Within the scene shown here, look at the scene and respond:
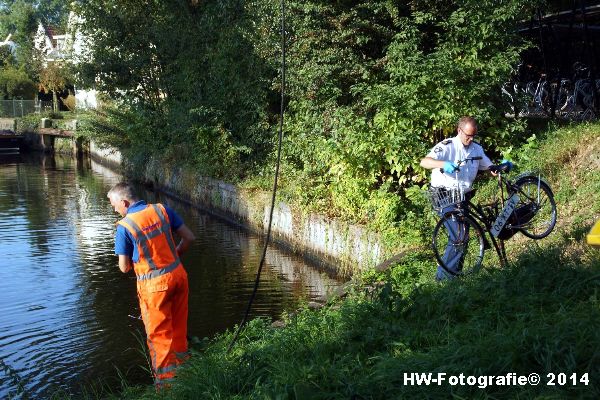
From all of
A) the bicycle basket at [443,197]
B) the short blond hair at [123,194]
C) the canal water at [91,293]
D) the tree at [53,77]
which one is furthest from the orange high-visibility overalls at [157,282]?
the tree at [53,77]

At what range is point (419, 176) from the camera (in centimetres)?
1209

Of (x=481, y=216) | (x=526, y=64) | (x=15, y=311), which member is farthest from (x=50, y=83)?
(x=481, y=216)

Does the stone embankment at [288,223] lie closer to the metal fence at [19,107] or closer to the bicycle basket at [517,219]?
the bicycle basket at [517,219]

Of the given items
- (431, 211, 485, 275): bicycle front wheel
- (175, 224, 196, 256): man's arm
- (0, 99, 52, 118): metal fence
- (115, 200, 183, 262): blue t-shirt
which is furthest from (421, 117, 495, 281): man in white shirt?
(0, 99, 52, 118): metal fence

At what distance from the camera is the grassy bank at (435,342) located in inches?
177

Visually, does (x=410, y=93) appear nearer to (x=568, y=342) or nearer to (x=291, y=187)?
(x=291, y=187)

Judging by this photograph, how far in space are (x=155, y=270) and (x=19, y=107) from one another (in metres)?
52.9

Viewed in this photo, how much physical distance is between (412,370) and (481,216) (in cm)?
375

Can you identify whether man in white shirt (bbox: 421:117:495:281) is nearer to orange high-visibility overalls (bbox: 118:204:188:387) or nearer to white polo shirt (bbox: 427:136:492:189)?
white polo shirt (bbox: 427:136:492:189)

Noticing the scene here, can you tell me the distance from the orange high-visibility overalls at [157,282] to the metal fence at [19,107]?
51.3 m

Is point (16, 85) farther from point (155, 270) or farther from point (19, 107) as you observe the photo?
point (155, 270)

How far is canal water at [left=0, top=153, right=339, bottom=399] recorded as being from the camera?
323 inches

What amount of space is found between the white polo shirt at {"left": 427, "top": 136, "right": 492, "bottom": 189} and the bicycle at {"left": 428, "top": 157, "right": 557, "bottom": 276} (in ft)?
0.22

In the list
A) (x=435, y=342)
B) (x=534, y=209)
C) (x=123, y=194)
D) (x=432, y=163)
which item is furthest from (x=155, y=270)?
(x=534, y=209)
